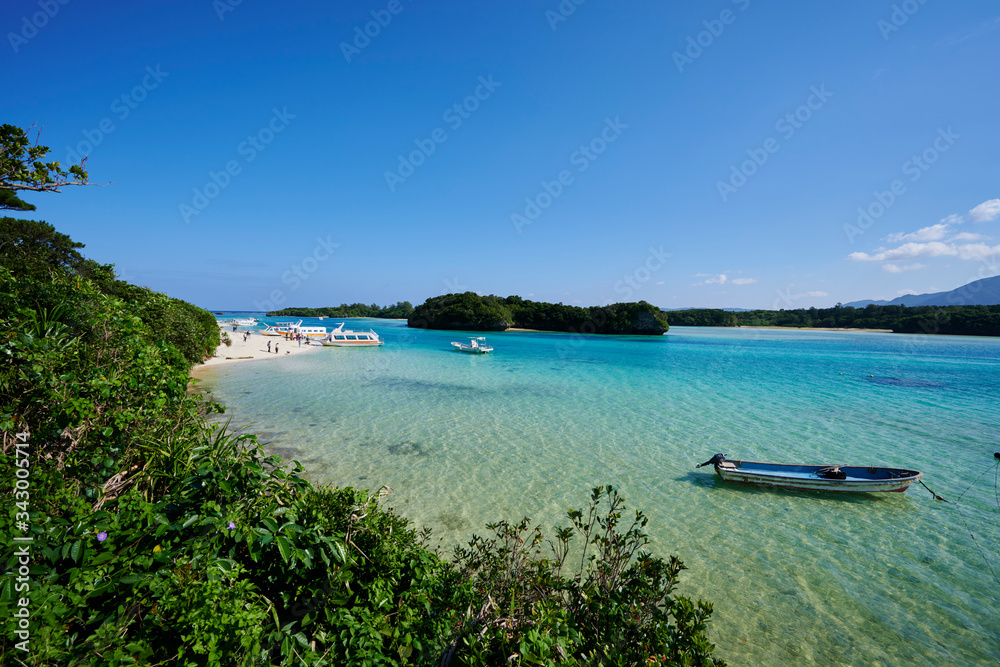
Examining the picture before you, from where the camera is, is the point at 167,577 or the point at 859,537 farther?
the point at 859,537

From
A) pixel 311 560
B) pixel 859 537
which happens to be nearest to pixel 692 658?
pixel 311 560

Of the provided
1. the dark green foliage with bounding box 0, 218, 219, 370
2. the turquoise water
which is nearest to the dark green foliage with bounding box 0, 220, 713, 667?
the turquoise water

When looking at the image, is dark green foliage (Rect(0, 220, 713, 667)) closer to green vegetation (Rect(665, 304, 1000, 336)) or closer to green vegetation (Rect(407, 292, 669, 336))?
green vegetation (Rect(407, 292, 669, 336))

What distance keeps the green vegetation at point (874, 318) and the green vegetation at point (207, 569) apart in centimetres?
14490

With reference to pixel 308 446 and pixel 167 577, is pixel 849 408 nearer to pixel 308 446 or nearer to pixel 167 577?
pixel 308 446

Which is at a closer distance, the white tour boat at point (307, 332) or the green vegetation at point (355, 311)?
the white tour boat at point (307, 332)

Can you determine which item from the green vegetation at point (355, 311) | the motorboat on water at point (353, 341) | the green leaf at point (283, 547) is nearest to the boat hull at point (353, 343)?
the motorboat on water at point (353, 341)

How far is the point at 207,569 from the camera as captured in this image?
7.20 ft

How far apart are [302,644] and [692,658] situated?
8.08 feet

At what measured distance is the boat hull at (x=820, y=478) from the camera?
8.23 meters

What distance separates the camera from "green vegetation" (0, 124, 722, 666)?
6.68 feet

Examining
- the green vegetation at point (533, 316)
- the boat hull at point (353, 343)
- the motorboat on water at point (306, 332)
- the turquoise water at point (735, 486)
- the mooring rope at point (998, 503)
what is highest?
the green vegetation at point (533, 316)

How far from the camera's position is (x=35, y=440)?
2.99 meters

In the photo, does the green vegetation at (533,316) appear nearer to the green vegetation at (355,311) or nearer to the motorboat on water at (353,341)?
the motorboat on water at (353,341)
